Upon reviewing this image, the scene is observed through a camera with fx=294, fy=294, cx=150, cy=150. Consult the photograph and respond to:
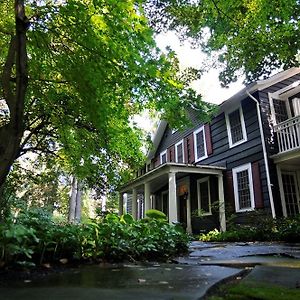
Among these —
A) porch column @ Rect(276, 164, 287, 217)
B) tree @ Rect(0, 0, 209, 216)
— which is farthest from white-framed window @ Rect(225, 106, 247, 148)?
tree @ Rect(0, 0, 209, 216)

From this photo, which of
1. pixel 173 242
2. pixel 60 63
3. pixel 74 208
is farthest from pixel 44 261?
pixel 74 208

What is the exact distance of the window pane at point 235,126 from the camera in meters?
12.0

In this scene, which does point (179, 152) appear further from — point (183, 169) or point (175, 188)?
point (175, 188)

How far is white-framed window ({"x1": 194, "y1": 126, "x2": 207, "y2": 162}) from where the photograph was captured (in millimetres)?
14338

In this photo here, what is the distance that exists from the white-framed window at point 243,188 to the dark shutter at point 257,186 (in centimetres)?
17

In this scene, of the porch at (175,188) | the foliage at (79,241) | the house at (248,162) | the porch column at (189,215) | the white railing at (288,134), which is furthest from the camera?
the porch column at (189,215)

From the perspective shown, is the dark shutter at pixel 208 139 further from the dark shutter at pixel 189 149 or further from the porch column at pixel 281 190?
the porch column at pixel 281 190

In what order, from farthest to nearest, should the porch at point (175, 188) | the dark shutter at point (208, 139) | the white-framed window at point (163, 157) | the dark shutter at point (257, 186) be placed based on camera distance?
1. the white-framed window at point (163, 157)
2. the dark shutter at point (208, 139)
3. the porch at point (175, 188)
4. the dark shutter at point (257, 186)

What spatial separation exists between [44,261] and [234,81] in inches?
404

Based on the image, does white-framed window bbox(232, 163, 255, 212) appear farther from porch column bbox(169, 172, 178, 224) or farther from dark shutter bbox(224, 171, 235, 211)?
porch column bbox(169, 172, 178, 224)

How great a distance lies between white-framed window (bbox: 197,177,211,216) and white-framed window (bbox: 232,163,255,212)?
1.69 metres

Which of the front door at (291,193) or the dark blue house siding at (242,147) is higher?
the dark blue house siding at (242,147)

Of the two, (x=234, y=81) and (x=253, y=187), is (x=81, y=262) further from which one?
(x=234, y=81)

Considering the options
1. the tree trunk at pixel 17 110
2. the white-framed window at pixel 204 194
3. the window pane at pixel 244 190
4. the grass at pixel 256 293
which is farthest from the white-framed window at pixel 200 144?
the grass at pixel 256 293
